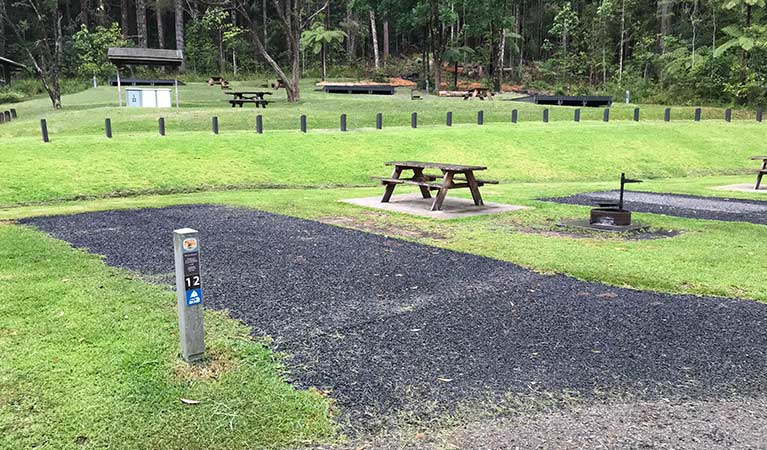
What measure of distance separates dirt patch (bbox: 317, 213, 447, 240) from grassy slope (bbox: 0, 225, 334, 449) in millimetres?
3579

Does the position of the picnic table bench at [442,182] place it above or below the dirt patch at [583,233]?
above

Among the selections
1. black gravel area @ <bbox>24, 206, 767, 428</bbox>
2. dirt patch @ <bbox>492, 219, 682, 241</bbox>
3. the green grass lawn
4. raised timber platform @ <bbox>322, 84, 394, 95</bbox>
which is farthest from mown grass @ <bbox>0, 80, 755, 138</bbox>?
black gravel area @ <bbox>24, 206, 767, 428</bbox>

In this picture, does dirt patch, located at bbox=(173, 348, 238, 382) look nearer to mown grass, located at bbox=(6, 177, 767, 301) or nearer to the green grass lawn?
the green grass lawn

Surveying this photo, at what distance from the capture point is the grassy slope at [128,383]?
307cm

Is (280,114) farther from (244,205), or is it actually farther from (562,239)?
(562,239)

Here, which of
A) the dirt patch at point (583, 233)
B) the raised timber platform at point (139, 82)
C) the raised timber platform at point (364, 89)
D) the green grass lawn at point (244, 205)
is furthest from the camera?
the raised timber platform at point (139, 82)

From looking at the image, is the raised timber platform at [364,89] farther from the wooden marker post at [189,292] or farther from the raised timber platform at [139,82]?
the wooden marker post at [189,292]

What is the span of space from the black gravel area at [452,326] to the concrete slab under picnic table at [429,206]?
8.30 ft

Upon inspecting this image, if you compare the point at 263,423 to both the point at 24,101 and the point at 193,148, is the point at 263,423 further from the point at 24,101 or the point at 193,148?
the point at 24,101

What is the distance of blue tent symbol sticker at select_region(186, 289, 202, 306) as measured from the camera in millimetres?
3801

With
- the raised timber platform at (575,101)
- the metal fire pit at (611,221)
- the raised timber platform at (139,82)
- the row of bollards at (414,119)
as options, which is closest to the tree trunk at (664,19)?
the raised timber platform at (575,101)

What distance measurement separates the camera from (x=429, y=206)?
34.4 ft

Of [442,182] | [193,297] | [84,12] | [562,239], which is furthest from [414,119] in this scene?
[84,12]

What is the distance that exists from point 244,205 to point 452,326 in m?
6.70
